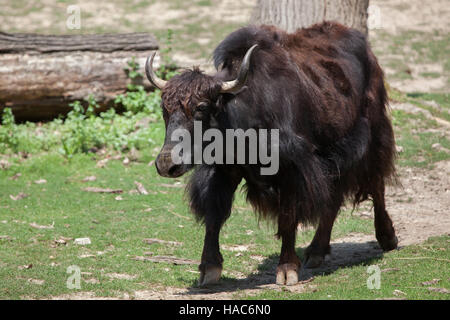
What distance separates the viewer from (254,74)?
5.89 m

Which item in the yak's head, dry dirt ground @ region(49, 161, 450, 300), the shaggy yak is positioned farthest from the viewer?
dry dirt ground @ region(49, 161, 450, 300)

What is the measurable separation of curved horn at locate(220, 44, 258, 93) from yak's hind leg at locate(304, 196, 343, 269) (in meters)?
1.80

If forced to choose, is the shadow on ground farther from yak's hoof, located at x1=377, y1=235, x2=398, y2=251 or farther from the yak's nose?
the yak's nose

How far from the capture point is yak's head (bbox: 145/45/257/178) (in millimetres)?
5441

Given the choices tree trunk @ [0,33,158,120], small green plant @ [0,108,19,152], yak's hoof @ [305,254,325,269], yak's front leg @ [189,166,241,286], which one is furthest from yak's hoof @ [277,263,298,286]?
tree trunk @ [0,33,158,120]

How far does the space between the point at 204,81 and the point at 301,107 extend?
3.38 feet

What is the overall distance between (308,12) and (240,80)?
17.8ft

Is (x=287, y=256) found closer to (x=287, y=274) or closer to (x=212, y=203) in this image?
(x=287, y=274)

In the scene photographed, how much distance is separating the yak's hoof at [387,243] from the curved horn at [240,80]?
8.71 ft

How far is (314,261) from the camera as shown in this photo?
680 centimetres

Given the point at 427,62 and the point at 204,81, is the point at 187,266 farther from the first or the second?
the point at 427,62

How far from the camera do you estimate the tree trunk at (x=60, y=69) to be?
11.4 metres
